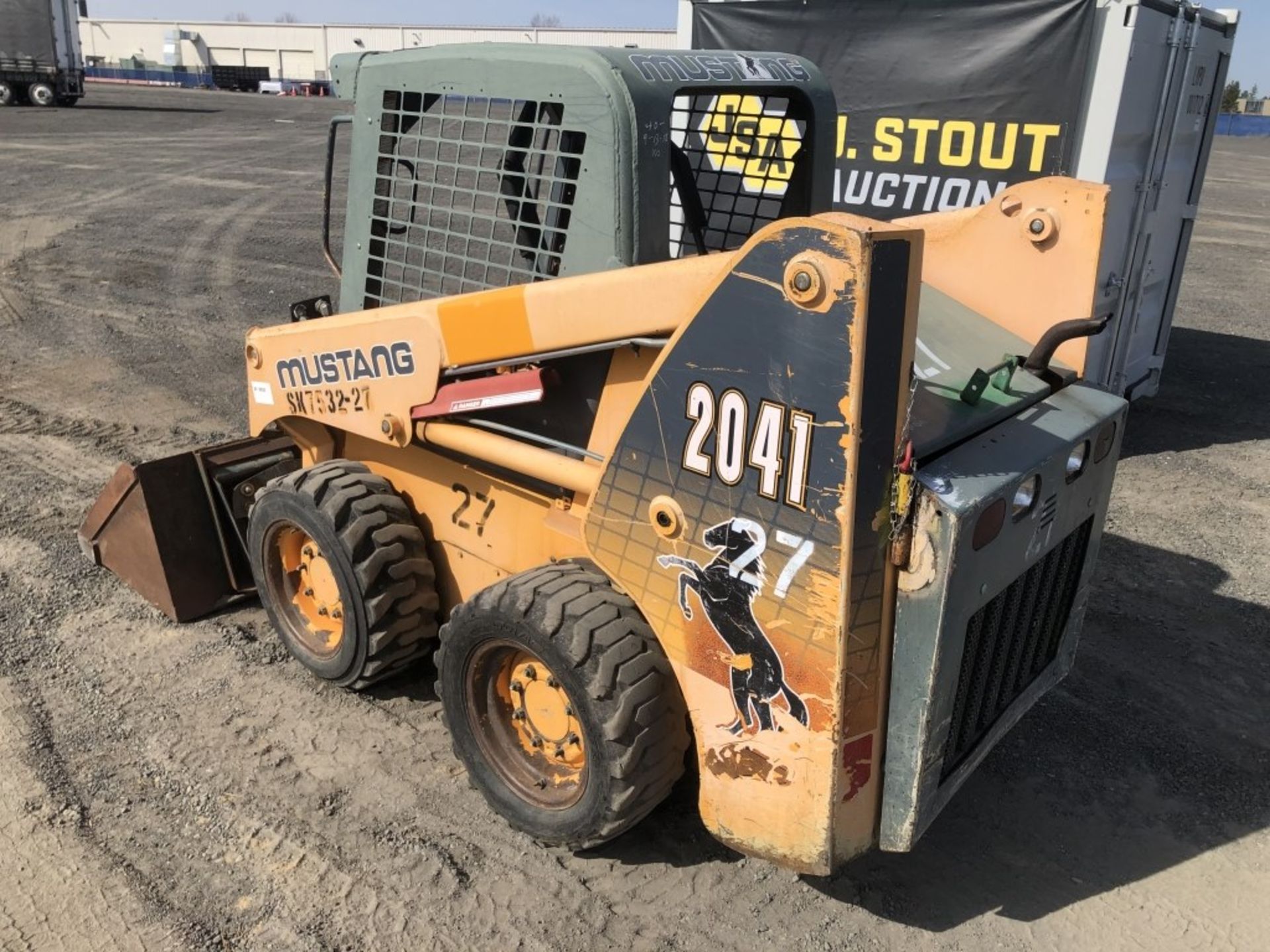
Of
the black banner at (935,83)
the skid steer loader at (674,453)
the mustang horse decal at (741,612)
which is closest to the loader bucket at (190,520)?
the skid steer loader at (674,453)

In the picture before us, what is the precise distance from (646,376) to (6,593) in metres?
3.54

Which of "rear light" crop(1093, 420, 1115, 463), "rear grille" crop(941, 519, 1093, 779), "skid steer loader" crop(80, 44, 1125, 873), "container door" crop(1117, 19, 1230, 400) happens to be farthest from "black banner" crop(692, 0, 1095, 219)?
"rear grille" crop(941, 519, 1093, 779)

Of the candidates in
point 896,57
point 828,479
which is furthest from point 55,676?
point 896,57

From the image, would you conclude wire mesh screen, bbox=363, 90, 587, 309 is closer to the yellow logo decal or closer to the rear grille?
the yellow logo decal

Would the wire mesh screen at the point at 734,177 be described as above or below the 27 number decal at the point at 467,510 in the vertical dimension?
above

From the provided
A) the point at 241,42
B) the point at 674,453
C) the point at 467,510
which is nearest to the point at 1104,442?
the point at 674,453

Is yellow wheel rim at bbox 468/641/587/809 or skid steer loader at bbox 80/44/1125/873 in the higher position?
skid steer loader at bbox 80/44/1125/873

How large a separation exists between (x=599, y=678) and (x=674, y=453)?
65cm

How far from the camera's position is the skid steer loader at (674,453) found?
2471mm

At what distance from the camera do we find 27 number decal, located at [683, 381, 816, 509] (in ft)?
8.00

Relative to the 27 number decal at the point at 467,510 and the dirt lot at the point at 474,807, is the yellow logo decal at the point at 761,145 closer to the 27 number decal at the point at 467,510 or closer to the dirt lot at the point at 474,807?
the 27 number decal at the point at 467,510

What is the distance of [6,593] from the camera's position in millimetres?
4723

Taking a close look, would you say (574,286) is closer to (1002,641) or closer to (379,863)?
(1002,641)

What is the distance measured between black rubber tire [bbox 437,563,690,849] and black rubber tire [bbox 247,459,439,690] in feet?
2.14
